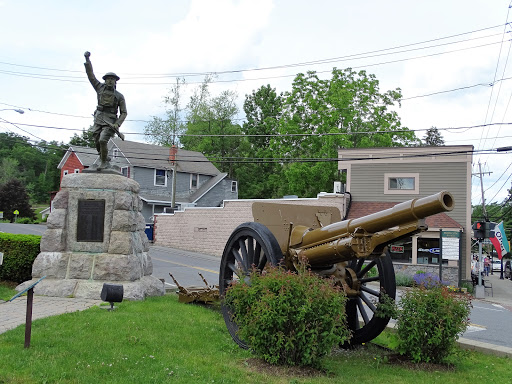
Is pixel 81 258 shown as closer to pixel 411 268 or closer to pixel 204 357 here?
pixel 204 357

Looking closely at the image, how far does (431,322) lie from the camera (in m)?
5.48

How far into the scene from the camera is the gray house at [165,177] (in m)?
33.7

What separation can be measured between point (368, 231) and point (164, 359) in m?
2.48

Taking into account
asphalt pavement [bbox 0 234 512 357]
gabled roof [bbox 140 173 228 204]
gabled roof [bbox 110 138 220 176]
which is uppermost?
gabled roof [bbox 110 138 220 176]

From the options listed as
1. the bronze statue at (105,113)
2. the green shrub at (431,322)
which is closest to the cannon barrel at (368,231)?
the green shrub at (431,322)

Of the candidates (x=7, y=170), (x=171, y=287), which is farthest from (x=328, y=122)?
(x=7, y=170)

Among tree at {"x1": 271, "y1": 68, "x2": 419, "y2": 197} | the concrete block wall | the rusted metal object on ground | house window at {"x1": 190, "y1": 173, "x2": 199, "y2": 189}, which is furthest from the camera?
house window at {"x1": 190, "y1": 173, "x2": 199, "y2": 189}

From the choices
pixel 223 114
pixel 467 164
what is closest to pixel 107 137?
pixel 467 164

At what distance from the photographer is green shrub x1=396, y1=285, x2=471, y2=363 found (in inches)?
215

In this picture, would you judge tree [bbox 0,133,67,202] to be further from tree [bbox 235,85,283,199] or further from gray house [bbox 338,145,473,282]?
gray house [bbox 338,145,473,282]

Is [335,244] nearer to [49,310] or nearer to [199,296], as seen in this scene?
[199,296]

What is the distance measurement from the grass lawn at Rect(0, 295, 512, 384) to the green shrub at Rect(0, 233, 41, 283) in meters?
3.78

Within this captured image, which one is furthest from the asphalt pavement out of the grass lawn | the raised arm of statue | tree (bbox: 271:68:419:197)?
tree (bbox: 271:68:419:197)

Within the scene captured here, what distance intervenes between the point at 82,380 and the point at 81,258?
5.01 metres
